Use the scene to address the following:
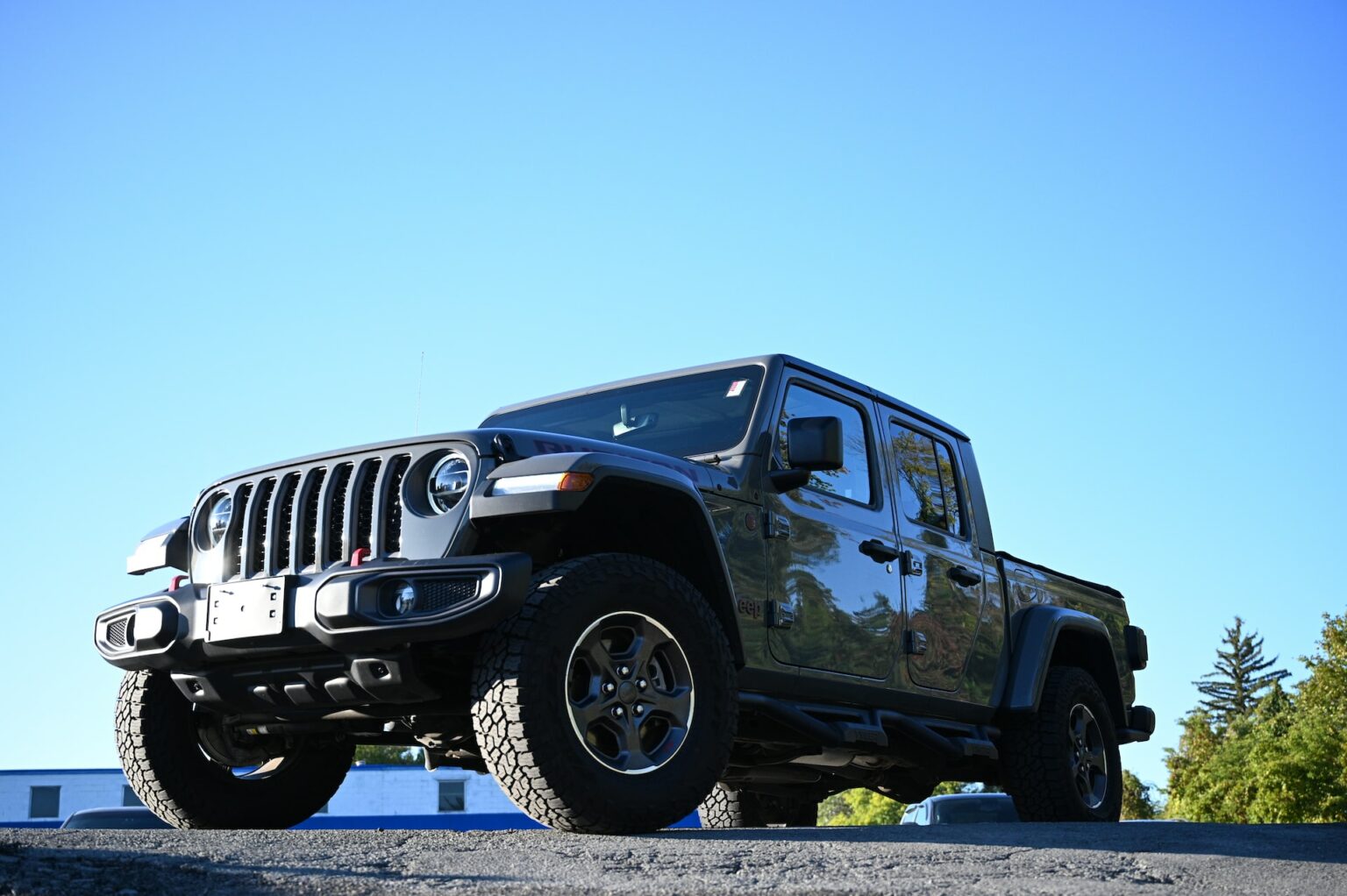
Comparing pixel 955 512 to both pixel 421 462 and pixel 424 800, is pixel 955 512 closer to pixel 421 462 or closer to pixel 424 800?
pixel 421 462

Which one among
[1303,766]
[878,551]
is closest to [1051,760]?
[878,551]

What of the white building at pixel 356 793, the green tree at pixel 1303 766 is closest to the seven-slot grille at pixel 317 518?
the white building at pixel 356 793

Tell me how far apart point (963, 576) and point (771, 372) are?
1.80m

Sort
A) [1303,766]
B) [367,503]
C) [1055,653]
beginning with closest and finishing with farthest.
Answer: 1. [367,503]
2. [1055,653]
3. [1303,766]

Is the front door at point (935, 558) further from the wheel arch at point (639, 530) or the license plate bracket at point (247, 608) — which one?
the license plate bracket at point (247, 608)

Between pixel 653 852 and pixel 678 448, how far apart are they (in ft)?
8.25

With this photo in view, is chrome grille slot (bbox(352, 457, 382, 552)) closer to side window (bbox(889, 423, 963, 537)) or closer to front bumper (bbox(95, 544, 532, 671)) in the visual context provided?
front bumper (bbox(95, 544, 532, 671))

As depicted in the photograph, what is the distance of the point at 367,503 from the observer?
16.6ft

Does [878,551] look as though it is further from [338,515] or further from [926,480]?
[338,515]

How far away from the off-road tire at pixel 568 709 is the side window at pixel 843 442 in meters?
1.53

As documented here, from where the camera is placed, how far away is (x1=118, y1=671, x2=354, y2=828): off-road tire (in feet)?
17.8

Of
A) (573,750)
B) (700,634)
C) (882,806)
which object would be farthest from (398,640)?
(882,806)

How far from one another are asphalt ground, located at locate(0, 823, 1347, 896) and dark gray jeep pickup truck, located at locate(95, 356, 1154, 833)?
438 millimetres

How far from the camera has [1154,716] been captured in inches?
346
